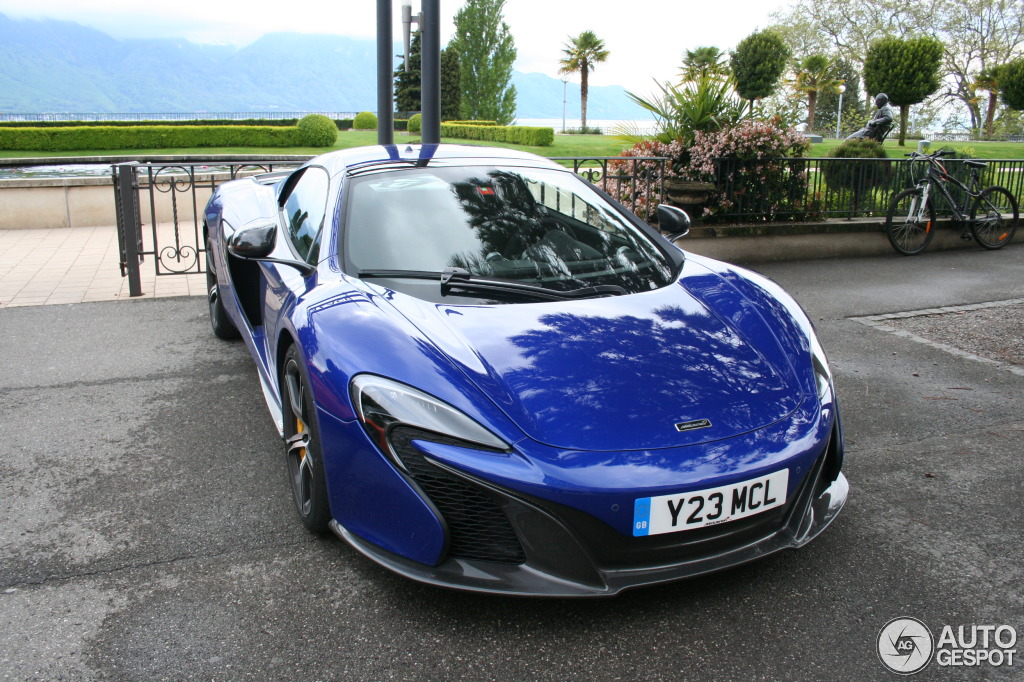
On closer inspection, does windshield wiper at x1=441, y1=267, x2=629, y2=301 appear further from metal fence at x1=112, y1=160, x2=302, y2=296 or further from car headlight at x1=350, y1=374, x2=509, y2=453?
metal fence at x1=112, y1=160, x2=302, y2=296

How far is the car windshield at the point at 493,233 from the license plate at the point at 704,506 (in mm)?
1079

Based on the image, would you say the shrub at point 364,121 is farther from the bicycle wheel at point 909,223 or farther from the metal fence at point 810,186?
the bicycle wheel at point 909,223

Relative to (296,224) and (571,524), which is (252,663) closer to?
(571,524)

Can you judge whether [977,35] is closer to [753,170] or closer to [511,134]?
[511,134]

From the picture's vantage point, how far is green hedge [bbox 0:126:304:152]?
87.8 feet

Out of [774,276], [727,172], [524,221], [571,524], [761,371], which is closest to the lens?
[571,524]

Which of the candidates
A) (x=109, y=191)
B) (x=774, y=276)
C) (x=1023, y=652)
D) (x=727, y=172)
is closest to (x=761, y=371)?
(x=1023, y=652)

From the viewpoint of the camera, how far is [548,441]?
2287 millimetres

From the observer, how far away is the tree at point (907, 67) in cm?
3334

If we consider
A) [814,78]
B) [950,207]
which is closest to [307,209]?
[950,207]

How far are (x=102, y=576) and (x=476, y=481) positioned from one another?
4.56 ft

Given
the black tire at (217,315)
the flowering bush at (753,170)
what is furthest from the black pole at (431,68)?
the flowering bush at (753,170)

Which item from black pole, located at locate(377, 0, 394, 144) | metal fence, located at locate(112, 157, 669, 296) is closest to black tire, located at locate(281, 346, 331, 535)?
metal fence, located at locate(112, 157, 669, 296)

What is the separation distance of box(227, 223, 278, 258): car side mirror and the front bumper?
1.69 metres
